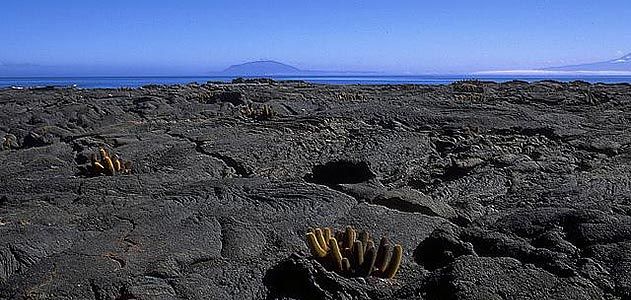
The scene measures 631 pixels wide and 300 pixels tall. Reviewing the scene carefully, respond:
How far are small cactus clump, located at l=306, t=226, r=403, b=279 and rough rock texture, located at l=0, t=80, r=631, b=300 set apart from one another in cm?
15

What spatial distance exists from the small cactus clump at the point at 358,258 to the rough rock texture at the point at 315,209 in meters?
0.15

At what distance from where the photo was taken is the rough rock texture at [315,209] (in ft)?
20.1

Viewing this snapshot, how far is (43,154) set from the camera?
455 inches

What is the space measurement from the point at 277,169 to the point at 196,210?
3604 mm

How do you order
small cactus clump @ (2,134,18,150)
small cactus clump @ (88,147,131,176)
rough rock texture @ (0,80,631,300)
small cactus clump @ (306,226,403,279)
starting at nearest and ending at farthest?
rough rock texture @ (0,80,631,300)
small cactus clump @ (306,226,403,279)
small cactus clump @ (88,147,131,176)
small cactus clump @ (2,134,18,150)

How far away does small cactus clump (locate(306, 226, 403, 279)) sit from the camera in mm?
6453

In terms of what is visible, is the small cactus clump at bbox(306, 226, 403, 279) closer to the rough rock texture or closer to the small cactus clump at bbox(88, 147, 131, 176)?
the rough rock texture

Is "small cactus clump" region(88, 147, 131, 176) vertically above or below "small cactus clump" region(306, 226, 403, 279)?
above

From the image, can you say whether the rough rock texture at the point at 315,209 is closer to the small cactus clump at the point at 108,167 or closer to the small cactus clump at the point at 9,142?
the small cactus clump at the point at 108,167

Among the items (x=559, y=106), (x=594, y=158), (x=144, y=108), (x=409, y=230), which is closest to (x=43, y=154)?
(x=409, y=230)

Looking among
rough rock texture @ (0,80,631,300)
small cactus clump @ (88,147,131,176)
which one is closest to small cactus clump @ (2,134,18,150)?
rough rock texture @ (0,80,631,300)

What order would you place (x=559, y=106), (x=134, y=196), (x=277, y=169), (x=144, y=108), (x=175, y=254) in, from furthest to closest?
(x=144, y=108) < (x=559, y=106) < (x=277, y=169) < (x=134, y=196) < (x=175, y=254)

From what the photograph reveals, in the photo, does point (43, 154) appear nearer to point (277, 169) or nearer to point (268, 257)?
point (277, 169)

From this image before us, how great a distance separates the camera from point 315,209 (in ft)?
27.3
